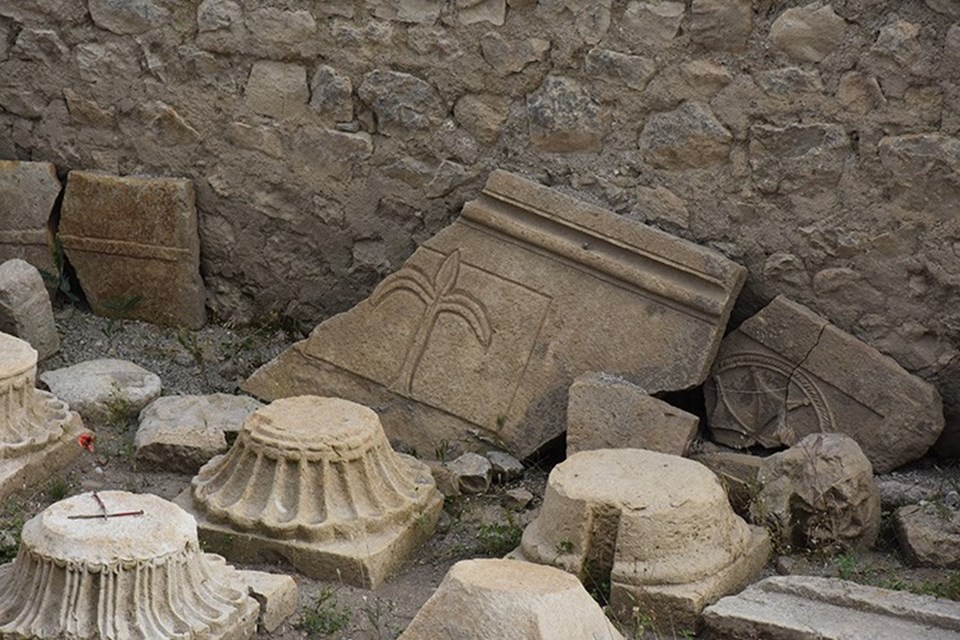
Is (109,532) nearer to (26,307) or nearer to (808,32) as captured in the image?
(26,307)

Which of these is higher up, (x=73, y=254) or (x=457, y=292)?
(x=457, y=292)

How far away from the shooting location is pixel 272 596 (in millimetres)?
5348

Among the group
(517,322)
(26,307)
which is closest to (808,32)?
(517,322)

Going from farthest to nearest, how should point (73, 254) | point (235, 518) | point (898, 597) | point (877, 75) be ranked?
point (73, 254) → point (877, 75) → point (235, 518) → point (898, 597)

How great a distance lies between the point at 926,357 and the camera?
256 inches

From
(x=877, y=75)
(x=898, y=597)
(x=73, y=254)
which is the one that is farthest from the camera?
(x=73, y=254)

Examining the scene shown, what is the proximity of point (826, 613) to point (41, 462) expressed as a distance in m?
2.93

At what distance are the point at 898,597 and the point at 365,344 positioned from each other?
253 cm

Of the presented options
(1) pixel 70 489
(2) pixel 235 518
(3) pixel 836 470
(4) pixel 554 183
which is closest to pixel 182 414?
(1) pixel 70 489

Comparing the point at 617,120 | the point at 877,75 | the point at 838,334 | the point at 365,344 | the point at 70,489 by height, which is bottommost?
the point at 70,489

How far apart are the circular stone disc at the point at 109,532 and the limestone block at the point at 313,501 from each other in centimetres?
71

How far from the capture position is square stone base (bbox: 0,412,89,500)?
6.23 meters

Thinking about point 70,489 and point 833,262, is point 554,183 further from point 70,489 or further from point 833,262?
point 70,489

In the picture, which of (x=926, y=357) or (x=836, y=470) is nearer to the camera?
(x=836, y=470)
